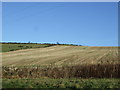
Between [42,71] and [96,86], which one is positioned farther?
[42,71]

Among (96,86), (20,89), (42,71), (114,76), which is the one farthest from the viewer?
(42,71)

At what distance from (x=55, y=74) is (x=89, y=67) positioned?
2.88 metres

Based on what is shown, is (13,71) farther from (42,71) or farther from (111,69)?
(111,69)

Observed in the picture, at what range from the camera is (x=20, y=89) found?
12281mm

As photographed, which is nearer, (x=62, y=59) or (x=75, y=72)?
(x=75, y=72)

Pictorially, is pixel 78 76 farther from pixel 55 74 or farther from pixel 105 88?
pixel 105 88

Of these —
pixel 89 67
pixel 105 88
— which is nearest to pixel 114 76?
pixel 89 67

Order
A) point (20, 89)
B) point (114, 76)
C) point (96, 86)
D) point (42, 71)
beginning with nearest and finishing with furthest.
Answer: point (20, 89) < point (96, 86) < point (114, 76) < point (42, 71)

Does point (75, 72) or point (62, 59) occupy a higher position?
point (62, 59)

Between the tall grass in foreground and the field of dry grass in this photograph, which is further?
the field of dry grass

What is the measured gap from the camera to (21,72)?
21031mm

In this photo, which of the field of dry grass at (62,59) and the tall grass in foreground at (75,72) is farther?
the field of dry grass at (62,59)

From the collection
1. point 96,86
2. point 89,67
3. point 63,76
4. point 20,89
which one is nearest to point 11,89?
point 20,89

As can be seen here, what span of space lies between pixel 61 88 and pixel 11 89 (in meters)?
2.50
